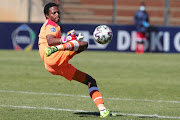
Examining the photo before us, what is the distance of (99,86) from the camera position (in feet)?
38.2

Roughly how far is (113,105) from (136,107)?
0.51 m

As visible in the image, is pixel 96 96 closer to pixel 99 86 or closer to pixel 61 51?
pixel 61 51

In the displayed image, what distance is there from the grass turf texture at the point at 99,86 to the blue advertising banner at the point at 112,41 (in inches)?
193

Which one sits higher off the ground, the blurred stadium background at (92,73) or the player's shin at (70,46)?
the player's shin at (70,46)

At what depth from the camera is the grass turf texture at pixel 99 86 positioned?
7.80m

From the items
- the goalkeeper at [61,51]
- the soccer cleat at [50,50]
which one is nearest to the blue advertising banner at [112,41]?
the goalkeeper at [61,51]

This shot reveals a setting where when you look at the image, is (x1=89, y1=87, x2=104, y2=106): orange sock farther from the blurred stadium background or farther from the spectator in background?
the spectator in background

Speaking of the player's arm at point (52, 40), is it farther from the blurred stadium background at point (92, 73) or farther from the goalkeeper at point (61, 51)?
the blurred stadium background at point (92, 73)

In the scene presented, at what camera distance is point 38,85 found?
11500 mm

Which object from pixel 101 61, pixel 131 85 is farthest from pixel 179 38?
pixel 131 85

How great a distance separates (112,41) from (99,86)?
12.2 m

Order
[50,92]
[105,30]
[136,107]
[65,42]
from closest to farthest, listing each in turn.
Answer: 1. [65,42]
2. [105,30]
3. [136,107]
4. [50,92]

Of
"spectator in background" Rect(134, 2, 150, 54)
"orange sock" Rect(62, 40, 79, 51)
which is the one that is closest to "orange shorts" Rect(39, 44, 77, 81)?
"orange sock" Rect(62, 40, 79, 51)

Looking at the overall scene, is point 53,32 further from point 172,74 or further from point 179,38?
point 179,38
